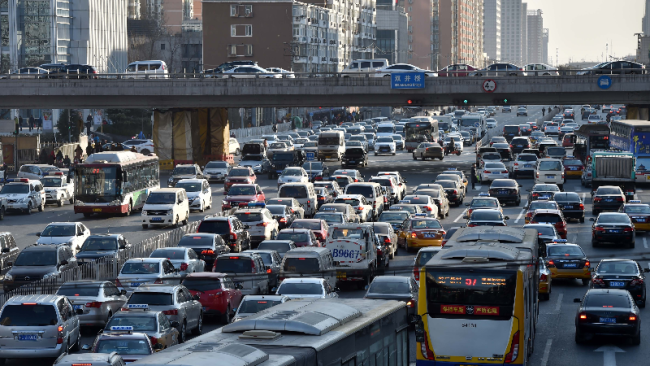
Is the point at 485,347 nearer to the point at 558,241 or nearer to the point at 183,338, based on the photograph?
the point at 183,338

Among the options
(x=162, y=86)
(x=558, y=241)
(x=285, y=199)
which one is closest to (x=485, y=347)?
(x=558, y=241)

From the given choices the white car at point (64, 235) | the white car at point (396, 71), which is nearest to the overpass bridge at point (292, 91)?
the white car at point (396, 71)

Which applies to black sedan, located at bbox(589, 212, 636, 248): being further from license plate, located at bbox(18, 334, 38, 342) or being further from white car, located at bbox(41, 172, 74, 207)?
white car, located at bbox(41, 172, 74, 207)

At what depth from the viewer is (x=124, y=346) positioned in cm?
1827

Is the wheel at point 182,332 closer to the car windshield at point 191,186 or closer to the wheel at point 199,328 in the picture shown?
the wheel at point 199,328

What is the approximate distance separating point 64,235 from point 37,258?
6.02m

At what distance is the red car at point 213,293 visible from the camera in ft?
81.1

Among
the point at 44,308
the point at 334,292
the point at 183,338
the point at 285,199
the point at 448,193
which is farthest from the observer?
the point at 448,193

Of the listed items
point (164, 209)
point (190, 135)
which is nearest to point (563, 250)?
point (164, 209)

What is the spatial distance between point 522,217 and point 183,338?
1094 inches

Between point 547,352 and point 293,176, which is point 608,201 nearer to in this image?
point 293,176

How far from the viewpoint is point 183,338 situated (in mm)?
22312

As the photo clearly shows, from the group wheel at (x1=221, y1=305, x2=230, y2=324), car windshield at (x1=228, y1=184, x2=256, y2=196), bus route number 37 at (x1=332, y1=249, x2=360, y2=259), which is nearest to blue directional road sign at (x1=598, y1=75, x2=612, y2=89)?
car windshield at (x1=228, y1=184, x2=256, y2=196)

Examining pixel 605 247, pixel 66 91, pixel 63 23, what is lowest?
pixel 605 247
